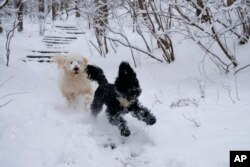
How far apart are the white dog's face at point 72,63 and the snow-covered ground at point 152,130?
739 mm

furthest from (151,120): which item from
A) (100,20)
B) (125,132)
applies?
(100,20)

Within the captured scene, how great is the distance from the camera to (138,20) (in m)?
9.84

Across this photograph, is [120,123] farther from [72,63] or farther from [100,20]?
[100,20]

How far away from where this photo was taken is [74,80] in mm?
6910

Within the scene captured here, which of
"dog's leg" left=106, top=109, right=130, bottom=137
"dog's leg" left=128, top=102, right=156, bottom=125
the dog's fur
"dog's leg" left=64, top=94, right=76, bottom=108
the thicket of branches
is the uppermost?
the thicket of branches

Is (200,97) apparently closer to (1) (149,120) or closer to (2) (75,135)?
(1) (149,120)

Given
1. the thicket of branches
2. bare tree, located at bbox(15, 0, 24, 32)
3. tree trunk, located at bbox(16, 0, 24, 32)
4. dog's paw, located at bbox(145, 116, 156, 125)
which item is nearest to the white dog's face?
the thicket of branches

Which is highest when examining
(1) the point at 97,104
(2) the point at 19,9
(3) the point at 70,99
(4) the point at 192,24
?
(2) the point at 19,9

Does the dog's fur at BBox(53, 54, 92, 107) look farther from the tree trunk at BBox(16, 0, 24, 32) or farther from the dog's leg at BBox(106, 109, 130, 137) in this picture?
the tree trunk at BBox(16, 0, 24, 32)

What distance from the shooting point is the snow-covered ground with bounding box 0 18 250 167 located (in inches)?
145

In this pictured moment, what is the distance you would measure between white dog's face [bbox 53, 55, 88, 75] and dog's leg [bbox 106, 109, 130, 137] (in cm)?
204

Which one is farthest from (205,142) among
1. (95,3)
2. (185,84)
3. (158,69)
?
(95,3)

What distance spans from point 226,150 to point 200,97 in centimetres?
235

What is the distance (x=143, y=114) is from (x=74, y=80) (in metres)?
2.45
